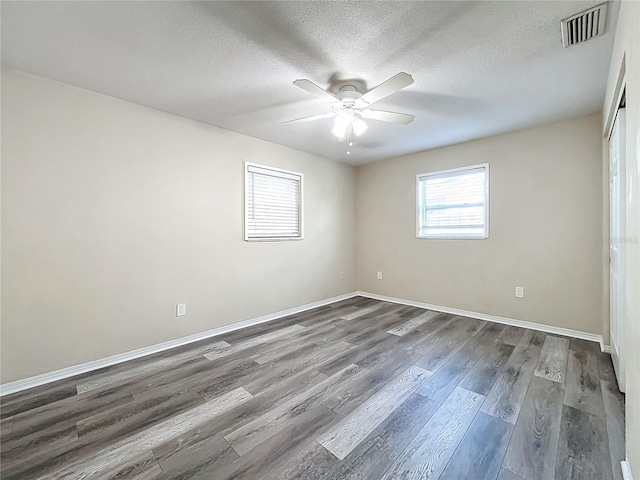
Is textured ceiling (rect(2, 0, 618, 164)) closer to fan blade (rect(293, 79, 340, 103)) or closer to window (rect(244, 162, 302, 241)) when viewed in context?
fan blade (rect(293, 79, 340, 103))

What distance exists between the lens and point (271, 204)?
3809mm

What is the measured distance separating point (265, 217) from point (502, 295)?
3.27 metres

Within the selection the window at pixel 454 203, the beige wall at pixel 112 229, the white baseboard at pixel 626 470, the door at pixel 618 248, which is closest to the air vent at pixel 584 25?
the door at pixel 618 248

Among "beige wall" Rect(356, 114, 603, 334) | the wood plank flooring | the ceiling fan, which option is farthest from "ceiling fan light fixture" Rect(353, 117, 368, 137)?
the wood plank flooring

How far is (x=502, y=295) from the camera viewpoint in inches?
139

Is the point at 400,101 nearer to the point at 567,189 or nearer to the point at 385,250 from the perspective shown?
the point at 567,189

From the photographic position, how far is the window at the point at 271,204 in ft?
11.7

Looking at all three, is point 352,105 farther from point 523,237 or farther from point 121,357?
point 121,357

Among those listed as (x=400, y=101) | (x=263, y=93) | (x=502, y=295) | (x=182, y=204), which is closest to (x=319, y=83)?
(x=263, y=93)

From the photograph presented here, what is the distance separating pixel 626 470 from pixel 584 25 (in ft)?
7.77

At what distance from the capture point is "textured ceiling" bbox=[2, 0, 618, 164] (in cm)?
155

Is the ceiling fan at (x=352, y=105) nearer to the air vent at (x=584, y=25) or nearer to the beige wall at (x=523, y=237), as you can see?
the air vent at (x=584, y=25)

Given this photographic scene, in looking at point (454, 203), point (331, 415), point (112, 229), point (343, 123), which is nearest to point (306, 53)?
point (343, 123)

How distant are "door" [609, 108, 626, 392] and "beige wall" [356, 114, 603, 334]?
59 cm
